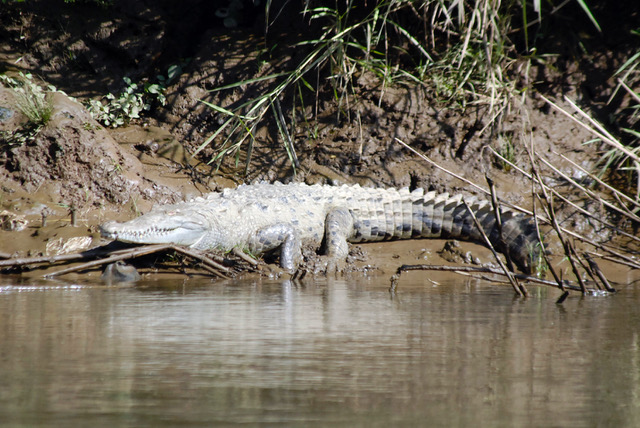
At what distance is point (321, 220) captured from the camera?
6.33 meters

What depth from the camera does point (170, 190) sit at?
6875 mm

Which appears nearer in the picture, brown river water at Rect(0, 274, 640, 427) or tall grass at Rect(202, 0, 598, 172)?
brown river water at Rect(0, 274, 640, 427)

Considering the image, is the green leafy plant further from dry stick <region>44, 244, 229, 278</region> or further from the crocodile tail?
the crocodile tail

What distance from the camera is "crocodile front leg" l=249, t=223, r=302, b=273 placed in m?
5.92

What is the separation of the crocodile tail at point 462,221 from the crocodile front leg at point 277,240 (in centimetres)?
131

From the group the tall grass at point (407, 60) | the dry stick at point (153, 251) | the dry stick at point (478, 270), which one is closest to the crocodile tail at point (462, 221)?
the tall grass at point (407, 60)

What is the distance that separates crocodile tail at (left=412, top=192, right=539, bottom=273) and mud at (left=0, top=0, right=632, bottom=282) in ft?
0.69

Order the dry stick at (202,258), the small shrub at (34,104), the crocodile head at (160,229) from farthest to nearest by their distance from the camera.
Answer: the small shrub at (34,104)
the crocodile head at (160,229)
the dry stick at (202,258)

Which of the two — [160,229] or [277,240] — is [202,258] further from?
[277,240]

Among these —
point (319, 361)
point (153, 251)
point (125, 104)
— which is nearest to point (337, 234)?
point (153, 251)

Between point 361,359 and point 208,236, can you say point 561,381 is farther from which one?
point 208,236

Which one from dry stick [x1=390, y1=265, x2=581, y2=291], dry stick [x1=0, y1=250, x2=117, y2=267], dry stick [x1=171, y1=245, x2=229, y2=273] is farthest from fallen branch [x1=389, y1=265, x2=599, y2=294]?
dry stick [x1=0, y1=250, x2=117, y2=267]

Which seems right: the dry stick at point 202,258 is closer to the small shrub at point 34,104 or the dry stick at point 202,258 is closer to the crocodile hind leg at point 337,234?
the crocodile hind leg at point 337,234

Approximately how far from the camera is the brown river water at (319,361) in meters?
1.54
